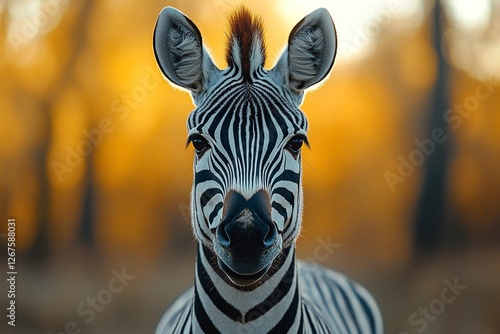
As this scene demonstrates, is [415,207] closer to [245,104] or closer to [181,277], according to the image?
[181,277]

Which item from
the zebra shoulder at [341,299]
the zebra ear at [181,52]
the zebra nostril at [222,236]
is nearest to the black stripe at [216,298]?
the zebra nostril at [222,236]

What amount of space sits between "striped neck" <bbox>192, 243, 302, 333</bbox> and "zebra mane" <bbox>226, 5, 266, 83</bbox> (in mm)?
1042

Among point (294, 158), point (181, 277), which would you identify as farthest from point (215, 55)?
point (181, 277)

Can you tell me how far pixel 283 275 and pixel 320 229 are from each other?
467 inches

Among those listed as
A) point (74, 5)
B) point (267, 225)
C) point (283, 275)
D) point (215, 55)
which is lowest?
Result: point (283, 275)

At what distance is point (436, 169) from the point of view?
11883 millimetres

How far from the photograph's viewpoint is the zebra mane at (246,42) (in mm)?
2484

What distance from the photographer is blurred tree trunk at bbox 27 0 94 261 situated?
1144cm

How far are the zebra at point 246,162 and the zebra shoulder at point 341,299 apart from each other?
3.92ft

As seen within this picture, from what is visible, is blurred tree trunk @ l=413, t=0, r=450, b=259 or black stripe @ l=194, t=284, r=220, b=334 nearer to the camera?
black stripe @ l=194, t=284, r=220, b=334

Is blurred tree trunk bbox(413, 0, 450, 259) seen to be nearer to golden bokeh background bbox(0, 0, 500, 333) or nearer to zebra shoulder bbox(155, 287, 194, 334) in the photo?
golden bokeh background bbox(0, 0, 500, 333)

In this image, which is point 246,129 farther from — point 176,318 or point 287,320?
point 176,318

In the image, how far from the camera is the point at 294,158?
93.9 inches

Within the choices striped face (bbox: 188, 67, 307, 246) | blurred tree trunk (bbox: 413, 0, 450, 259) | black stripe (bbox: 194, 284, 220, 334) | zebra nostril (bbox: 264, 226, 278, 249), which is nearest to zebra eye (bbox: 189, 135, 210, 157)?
striped face (bbox: 188, 67, 307, 246)
